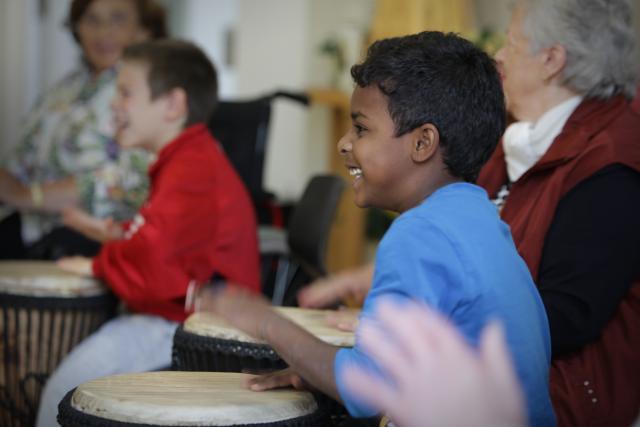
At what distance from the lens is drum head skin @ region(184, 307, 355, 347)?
1667 mm

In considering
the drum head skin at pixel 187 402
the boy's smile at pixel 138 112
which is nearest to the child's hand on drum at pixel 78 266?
the boy's smile at pixel 138 112

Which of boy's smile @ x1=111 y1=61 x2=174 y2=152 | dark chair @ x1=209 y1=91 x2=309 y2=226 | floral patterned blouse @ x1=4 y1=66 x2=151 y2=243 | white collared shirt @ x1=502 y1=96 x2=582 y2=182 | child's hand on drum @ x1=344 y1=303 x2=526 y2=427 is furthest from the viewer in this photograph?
dark chair @ x1=209 y1=91 x2=309 y2=226

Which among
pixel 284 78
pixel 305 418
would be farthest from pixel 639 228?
pixel 284 78

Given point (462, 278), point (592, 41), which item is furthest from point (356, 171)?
point (592, 41)

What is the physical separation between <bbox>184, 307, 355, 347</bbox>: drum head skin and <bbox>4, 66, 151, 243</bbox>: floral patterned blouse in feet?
4.73

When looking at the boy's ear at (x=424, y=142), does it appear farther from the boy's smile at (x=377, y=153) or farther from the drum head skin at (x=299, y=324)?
the drum head skin at (x=299, y=324)

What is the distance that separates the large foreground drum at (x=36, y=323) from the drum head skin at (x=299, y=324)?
626 mm

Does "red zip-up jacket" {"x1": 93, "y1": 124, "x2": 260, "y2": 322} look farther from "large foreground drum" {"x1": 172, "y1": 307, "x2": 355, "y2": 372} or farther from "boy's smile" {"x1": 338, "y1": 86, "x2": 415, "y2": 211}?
"boy's smile" {"x1": 338, "y1": 86, "x2": 415, "y2": 211}

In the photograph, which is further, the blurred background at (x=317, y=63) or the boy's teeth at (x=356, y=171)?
the blurred background at (x=317, y=63)

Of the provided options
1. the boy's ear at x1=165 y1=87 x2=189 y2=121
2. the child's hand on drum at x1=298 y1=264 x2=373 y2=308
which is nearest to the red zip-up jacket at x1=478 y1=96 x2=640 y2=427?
the child's hand on drum at x1=298 y1=264 x2=373 y2=308

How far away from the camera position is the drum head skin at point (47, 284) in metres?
2.33

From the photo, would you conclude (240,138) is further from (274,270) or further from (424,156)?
(424,156)

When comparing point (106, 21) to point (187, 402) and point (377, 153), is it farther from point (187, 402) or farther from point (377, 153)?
point (187, 402)

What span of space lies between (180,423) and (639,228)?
0.96 meters
